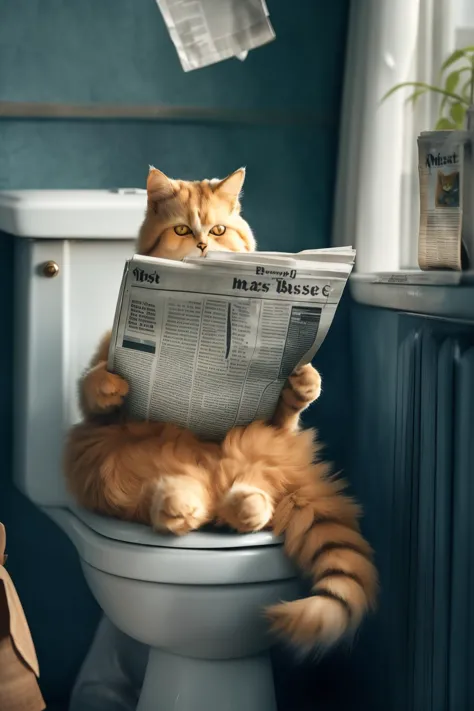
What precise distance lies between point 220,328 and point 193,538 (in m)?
0.26

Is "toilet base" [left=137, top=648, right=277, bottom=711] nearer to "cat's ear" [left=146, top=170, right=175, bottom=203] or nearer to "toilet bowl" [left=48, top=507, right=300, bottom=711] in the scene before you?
"toilet bowl" [left=48, top=507, right=300, bottom=711]

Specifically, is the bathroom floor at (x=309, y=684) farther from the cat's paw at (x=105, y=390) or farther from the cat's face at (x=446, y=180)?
the cat's face at (x=446, y=180)

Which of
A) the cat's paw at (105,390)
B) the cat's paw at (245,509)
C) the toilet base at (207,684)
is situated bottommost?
the toilet base at (207,684)

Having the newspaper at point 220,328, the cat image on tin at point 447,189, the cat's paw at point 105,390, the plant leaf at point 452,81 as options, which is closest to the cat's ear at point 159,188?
the newspaper at point 220,328

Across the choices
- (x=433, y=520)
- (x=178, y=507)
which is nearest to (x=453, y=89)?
(x=433, y=520)

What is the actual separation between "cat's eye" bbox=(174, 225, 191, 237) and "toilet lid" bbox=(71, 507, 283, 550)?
395mm

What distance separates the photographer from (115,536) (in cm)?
109

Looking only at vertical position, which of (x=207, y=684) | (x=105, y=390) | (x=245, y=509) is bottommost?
(x=207, y=684)

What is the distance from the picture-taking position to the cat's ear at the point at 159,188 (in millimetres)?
1232

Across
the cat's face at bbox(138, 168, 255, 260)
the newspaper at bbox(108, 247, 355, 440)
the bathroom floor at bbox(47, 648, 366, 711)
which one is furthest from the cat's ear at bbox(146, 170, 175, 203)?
the bathroom floor at bbox(47, 648, 366, 711)

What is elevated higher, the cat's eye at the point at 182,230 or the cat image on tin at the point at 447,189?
the cat image on tin at the point at 447,189

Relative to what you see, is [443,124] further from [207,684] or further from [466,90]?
[207,684]

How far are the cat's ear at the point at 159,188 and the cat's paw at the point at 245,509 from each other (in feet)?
1.38

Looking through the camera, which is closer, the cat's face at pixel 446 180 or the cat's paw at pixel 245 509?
the cat's paw at pixel 245 509
